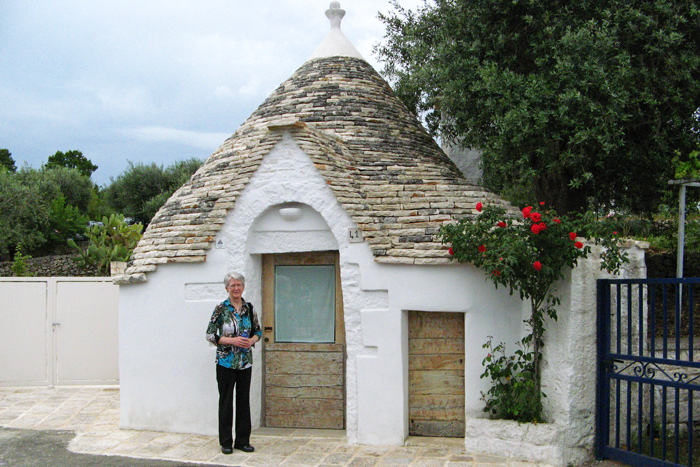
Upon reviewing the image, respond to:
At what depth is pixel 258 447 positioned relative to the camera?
22.9ft

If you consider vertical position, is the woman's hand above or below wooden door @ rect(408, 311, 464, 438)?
above

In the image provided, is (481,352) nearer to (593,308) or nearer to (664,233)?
(593,308)

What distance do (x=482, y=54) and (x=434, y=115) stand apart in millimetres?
3233

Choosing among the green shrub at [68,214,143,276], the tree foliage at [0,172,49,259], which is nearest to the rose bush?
the green shrub at [68,214,143,276]

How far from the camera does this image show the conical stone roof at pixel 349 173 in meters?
7.14

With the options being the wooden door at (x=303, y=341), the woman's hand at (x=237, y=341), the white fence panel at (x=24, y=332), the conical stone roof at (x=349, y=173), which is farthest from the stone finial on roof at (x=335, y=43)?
the white fence panel at (x=24, y=332)

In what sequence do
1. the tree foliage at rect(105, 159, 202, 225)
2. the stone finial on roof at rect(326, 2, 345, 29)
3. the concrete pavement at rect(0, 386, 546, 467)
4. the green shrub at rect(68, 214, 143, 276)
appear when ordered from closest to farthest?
the concrete pavement at rect(0, 386, 546, 467), the stone finial on roof at rect(326, 2, 345, 29), the green shrub at rect(68, 214, 143, 276), the tree foliage at rect(105, 159, 202, 225)

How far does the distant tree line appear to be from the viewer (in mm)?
25094

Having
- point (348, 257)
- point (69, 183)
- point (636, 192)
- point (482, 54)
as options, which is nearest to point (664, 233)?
point (636, 192)

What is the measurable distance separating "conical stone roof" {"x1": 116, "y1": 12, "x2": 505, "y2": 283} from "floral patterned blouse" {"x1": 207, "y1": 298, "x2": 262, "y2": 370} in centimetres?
112

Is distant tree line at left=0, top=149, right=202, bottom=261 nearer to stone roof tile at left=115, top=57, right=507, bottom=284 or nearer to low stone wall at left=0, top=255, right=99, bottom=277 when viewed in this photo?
low stone wall at left=0, top=255, right=99, bottom=277

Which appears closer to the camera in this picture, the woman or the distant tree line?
the woman

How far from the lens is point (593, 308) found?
641 centimetres

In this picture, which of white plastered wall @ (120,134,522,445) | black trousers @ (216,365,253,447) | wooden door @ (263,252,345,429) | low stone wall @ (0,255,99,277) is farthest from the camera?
low stone wall @ (0,255,99,277)
